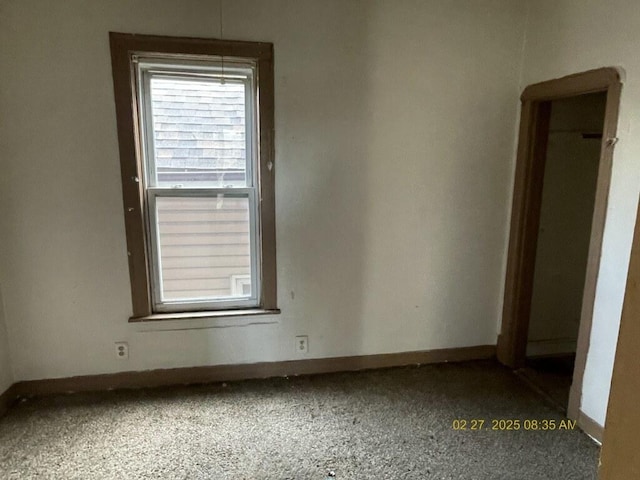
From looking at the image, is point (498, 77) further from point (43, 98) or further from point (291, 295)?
point (43, 98)

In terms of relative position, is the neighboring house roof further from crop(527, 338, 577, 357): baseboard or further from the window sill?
crop(527, 338, 577, 357): baseboard

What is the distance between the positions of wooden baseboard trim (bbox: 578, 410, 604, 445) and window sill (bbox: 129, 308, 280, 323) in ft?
5.98

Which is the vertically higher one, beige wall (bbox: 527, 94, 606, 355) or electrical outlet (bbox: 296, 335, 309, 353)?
beige wall (bbox: 527, 94, 606, 355)

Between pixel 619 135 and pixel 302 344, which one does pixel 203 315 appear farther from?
pixel 619 135

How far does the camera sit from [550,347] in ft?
10.8

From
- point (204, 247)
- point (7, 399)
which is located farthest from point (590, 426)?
point (7, 399)

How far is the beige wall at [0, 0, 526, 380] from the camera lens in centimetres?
Result: 237

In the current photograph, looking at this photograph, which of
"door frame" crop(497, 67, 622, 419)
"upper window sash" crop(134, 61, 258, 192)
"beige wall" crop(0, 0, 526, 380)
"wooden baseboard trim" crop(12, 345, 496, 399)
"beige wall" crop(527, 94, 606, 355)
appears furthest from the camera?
"beige wall" crop(527, 94, 606, 355)

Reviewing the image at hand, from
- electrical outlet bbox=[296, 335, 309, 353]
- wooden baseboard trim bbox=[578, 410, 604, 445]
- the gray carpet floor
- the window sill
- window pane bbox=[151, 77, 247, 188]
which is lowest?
the gray carpet floor

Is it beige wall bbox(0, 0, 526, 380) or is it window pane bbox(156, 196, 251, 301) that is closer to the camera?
beige wall bbox(0, 0, 526, 380)

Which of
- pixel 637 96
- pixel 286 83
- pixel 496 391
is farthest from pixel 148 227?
pixel 637 96

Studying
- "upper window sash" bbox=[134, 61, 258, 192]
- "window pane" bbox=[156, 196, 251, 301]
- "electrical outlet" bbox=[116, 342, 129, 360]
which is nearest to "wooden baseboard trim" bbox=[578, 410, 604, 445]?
"window pane" bbox=[156, 196, 251, 301]

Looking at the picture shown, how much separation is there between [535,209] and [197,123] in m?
2.22

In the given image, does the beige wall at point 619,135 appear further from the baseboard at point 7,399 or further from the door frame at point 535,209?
the baseboard at point 7,399
